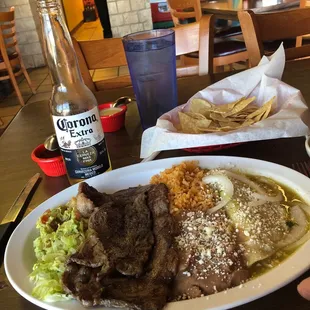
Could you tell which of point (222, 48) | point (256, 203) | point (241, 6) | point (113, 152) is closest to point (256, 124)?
point (256, 203)

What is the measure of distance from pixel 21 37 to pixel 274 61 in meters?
5.12

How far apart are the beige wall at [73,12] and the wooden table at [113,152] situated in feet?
21.9

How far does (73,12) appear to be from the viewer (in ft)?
28.0

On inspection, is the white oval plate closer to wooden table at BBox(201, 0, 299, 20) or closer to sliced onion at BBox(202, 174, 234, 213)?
sliced onion at BBox(202, 174, 234, 213)

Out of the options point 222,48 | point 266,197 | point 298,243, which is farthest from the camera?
point 222,48

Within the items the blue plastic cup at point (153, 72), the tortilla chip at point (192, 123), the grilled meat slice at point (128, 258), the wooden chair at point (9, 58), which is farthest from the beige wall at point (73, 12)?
the grilled meat slice at point (128, 258)

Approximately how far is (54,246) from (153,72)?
0.65 meters

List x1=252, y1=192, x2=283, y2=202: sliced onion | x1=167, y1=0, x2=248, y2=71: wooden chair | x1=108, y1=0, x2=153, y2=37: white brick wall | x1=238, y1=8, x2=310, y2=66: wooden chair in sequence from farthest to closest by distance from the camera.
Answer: x1=108, y1=0, x2=153, y2=37: white brick wall, x1=167, y1=0, x2=248, y2=71: wooden chair, x1=238, y1=8, x2=310, y2=66: wooden chair, x1=252, y1=192, x2=283, y2=202: sliced onion

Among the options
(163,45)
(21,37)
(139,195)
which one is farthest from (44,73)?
(139,195)

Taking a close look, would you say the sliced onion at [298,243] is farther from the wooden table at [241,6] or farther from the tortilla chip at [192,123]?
the wooden table at [241,6]

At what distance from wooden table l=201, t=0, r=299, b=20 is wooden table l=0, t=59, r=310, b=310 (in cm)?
156

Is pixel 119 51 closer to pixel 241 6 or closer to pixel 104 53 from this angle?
pixel 104 53

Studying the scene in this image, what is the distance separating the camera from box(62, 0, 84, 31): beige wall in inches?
310

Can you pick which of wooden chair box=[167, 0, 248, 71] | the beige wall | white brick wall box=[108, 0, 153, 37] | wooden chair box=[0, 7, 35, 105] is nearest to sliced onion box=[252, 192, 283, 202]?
wooden chair box=[167, 0, 248, 71]
